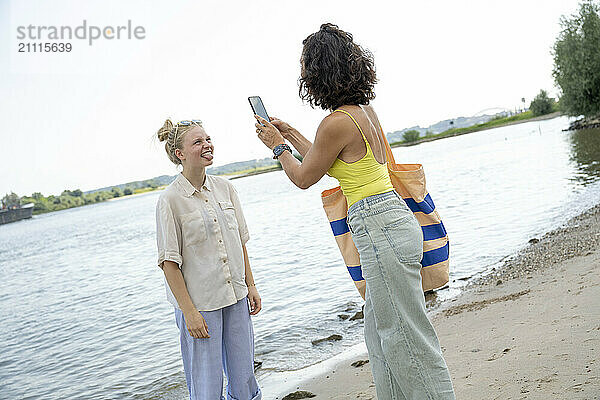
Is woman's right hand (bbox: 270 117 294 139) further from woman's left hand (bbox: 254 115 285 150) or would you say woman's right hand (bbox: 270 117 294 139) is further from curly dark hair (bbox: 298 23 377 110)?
curly dark hair (bbox: 298 23 377 110)

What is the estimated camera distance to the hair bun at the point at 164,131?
3.74 m

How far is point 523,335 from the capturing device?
4.91m

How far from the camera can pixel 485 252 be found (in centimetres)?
1104

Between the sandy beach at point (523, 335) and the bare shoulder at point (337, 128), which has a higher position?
the bare shoulder at point (337, 128)

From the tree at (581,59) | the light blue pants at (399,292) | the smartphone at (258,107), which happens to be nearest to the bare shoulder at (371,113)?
the light blue pants at (399,292)

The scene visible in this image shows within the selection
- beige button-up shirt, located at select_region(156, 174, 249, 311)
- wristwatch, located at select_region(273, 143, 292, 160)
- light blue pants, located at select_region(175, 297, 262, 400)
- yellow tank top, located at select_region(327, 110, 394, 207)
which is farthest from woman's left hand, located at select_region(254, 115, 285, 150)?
light blue pants, located at select_region(175, 297, 262, 400)

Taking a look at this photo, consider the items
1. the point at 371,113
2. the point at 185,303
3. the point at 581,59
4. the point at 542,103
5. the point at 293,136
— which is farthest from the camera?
the point at 542,103

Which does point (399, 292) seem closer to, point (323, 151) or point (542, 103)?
point (323, 151)

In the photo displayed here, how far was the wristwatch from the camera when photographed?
3.11 m

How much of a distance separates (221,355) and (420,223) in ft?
5.06

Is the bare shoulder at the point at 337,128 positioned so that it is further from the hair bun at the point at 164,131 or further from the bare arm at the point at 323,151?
the hair bun at the point at 164,131

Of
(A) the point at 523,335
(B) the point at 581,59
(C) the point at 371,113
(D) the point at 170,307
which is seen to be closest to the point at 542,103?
(B) the point at 581,59

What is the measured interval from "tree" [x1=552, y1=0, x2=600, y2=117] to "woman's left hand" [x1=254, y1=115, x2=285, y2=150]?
148ft

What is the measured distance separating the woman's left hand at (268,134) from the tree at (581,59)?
45.2 m
